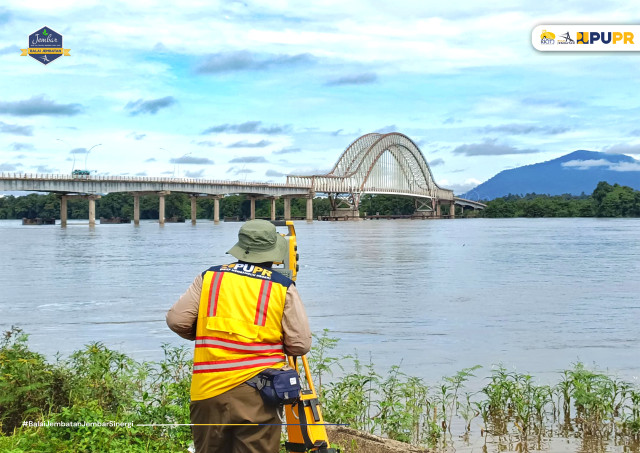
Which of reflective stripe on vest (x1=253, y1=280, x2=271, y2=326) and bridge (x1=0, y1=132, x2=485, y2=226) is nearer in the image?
reflective stripe on vest (x1=253, y1=280, x2=271, y2=326)

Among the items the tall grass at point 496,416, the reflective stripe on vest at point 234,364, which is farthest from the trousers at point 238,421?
the tall grass at point 496,416

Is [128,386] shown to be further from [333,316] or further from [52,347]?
[333,316]

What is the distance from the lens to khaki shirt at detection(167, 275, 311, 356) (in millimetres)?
4543

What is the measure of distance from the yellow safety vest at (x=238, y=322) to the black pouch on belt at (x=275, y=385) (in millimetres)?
50

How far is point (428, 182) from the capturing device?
188250mm

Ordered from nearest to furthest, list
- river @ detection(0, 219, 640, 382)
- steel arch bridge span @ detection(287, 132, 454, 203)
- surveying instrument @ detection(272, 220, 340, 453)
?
surveying instrument @ detection(272, 220, 340, 453) < river @ detection(0, 219, 640, 382) < steel arch bridge span @ detection(287, 132, 454, 203)

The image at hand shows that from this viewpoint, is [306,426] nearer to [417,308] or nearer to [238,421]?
[238,421]

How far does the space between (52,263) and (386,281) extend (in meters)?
19.3

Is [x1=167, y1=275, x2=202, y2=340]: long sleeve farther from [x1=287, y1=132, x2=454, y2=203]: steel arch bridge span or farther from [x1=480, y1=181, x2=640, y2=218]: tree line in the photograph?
[x1=480, y1=181, x2=640, y2=218]: tree line

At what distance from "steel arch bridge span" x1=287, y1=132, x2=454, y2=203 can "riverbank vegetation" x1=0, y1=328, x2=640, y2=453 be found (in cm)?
13394

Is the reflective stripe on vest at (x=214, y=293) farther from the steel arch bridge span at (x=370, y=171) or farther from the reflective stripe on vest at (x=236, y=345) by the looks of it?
the steel arch bridge span at (x=370, y=171)

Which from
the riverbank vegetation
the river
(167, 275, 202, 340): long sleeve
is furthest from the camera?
the river

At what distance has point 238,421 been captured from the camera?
4.49m

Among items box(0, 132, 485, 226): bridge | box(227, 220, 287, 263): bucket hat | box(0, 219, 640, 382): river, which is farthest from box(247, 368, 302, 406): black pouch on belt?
box(0, 132, 485, 226): bridge
